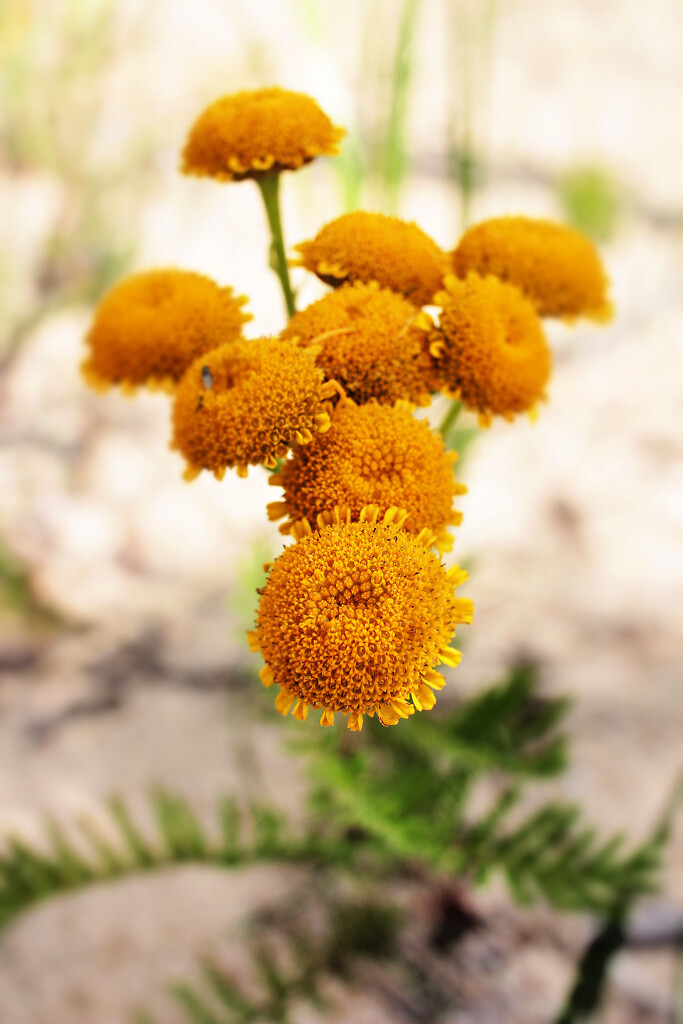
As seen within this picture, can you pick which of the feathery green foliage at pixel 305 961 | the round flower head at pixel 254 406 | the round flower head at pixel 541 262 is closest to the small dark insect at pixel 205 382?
the round flower head at pixel 254 406

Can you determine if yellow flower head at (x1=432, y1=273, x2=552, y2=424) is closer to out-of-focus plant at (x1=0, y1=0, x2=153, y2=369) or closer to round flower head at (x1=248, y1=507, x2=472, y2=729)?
round flower head at (x1=248, y1=507, x2=472, y2=729)

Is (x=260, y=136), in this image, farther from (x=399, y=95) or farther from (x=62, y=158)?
(x=62, y=158)

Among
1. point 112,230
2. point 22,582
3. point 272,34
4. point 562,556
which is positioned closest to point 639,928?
point 562,556

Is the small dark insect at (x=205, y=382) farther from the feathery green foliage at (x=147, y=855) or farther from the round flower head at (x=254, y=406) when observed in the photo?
the feathery green foliage at (x=147, y=855)

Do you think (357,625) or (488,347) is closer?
(357,625)

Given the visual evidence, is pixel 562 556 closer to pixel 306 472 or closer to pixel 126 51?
pixel 306 472

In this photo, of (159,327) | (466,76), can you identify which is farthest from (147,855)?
(466,76)
